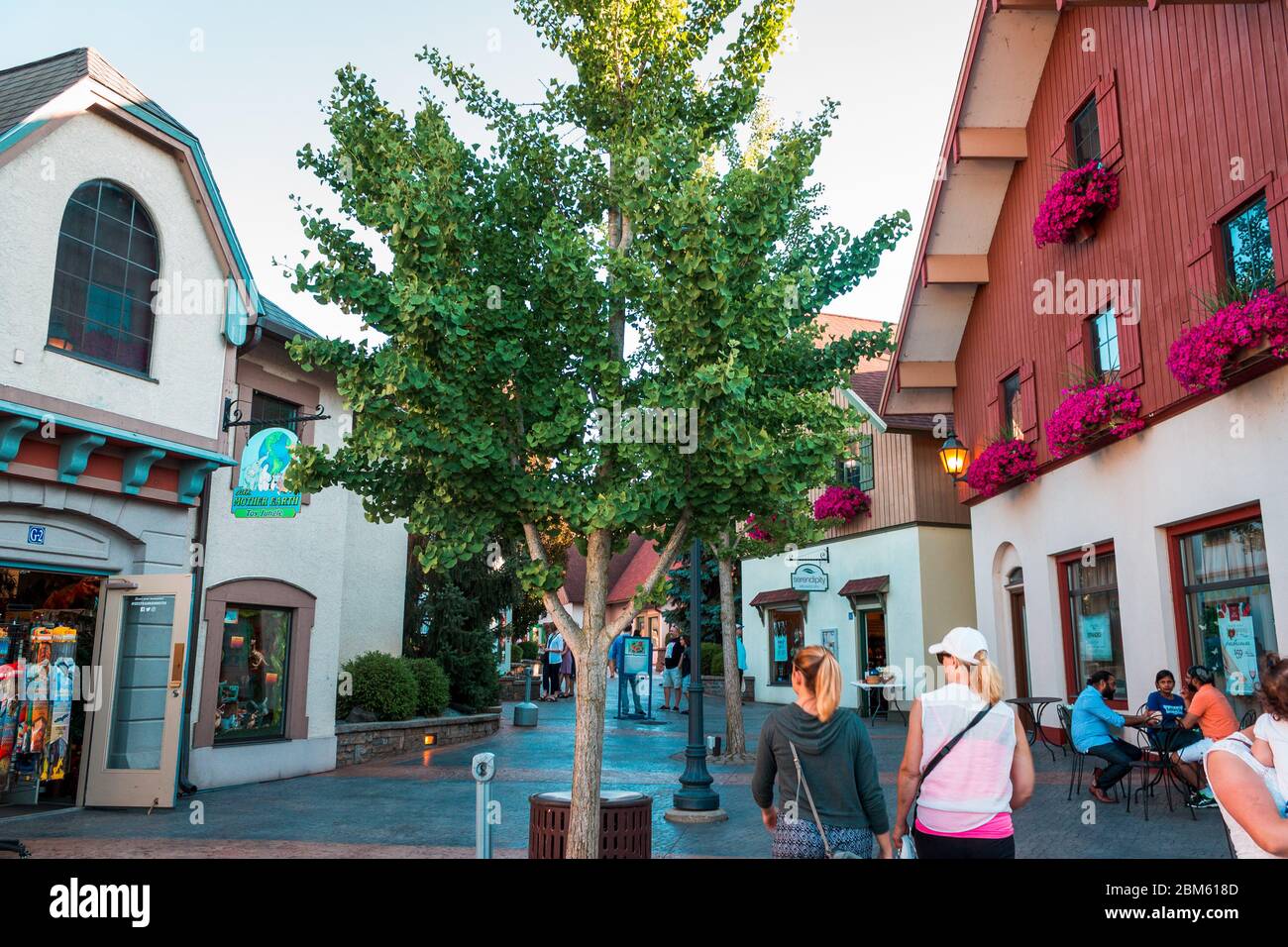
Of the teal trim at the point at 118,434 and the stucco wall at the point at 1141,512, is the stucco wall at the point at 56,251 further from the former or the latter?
the stucco wall at the point at 1141,512

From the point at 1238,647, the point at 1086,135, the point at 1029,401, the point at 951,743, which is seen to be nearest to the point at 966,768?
the point at 951,743

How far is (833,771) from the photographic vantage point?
4254 millimetres

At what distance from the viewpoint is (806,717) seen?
4328 millimetres

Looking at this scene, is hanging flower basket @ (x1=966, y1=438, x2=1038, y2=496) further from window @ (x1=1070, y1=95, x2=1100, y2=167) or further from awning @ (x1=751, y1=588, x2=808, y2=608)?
awning @ (x1=751, y1=588, x2=808, y2=608)

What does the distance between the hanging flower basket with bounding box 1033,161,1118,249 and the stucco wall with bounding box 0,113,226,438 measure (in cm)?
1115

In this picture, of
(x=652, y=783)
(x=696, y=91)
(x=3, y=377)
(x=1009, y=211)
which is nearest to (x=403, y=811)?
(x=652, y=783)

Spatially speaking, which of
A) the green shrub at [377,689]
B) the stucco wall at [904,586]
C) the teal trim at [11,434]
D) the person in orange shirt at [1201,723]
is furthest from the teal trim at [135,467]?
the stucco wall at [904,586]

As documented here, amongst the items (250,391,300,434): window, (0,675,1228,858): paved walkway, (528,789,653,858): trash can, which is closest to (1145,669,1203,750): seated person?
(0,675,1228,858): paved walkway

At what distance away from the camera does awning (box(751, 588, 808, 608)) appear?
24.9 meters

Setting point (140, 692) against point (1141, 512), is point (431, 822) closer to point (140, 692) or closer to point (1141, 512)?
point (140, 692)

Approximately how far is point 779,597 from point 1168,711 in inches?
624

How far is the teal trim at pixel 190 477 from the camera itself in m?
11.3
